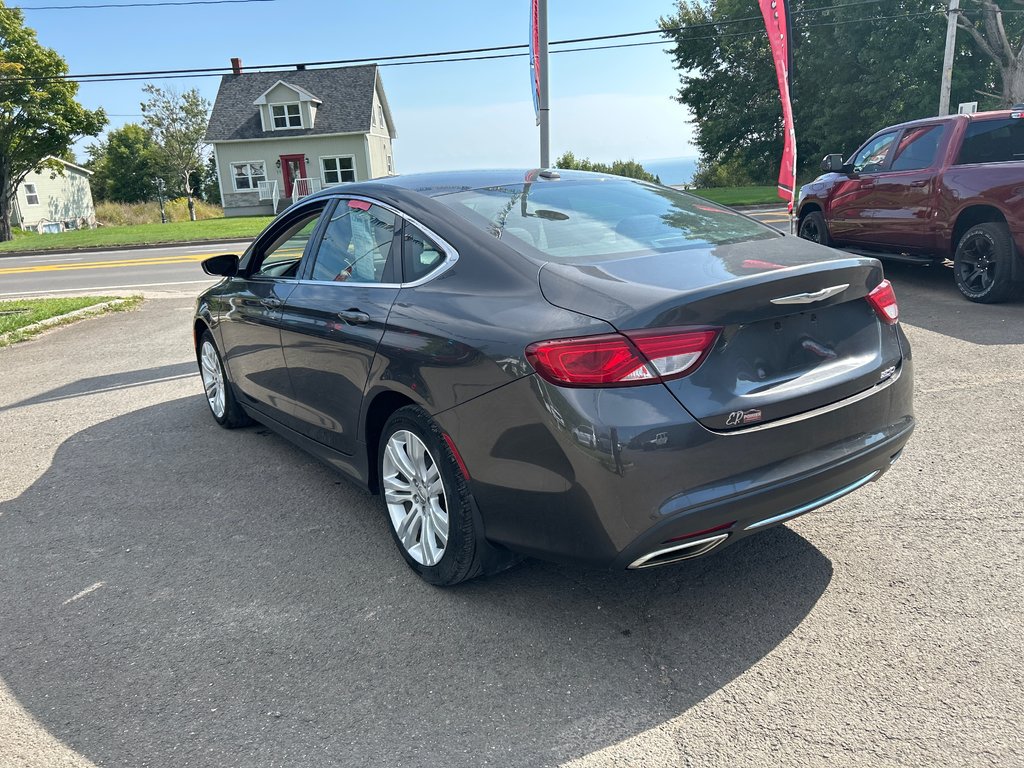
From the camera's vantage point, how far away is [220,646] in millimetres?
2963

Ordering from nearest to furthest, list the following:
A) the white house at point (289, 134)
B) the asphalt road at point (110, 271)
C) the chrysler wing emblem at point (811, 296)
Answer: the chrysler wing emblem at point (811, 296) < the asphalt road at point (110, 271) < the white house at point (289, 134)

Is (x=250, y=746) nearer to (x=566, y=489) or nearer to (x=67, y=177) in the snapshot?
(x=566, y=489)

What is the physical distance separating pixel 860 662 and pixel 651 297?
4.64 feet

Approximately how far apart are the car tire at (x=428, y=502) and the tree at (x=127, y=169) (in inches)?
2921

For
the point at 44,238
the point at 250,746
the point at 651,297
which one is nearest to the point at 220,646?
the point at 250,746

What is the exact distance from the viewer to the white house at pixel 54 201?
177 feet

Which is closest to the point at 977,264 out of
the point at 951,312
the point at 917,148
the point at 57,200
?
the point at 951,312

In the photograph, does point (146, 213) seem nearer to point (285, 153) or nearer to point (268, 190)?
point (268, 190)

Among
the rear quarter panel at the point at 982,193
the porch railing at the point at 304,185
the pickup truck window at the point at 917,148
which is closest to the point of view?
the rear quarter panel at the point at 982,193

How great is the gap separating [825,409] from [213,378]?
4.32 meters

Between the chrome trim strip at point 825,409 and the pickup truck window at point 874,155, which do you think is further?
the pickup truck window at point 874,155

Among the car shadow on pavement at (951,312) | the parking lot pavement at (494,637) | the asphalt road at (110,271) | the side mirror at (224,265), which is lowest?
the parking lot pavement at (494,637)

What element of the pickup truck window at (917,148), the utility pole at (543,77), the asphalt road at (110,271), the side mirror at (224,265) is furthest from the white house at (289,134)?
the side mirror at (224,265)

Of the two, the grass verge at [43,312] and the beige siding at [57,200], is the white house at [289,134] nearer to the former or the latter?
the beige siding at [57,200]
